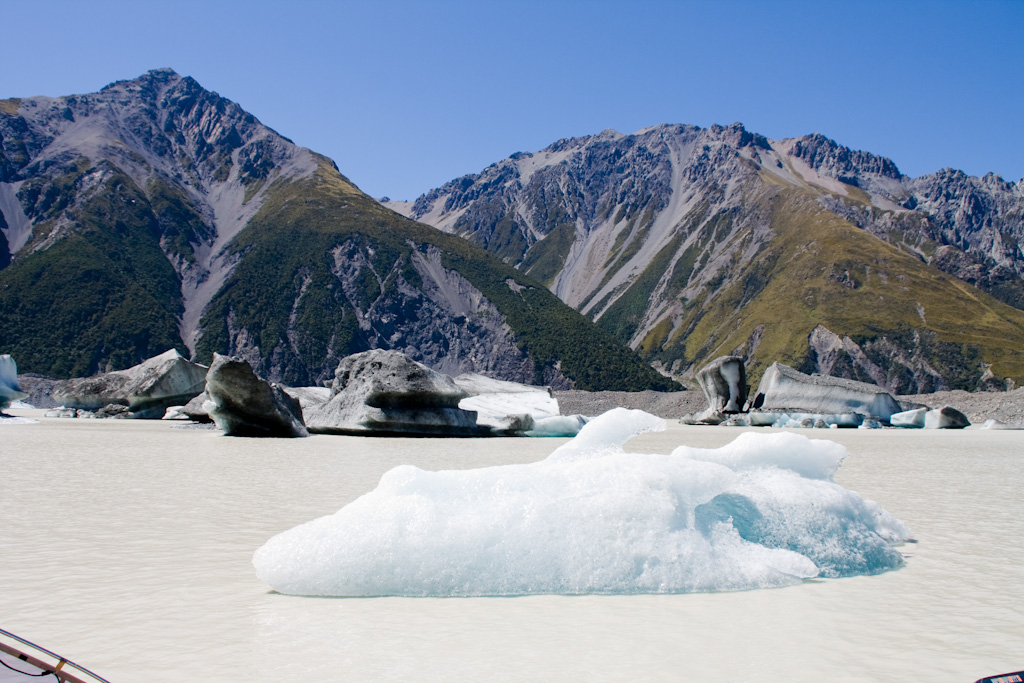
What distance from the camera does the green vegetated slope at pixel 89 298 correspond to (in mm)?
89000

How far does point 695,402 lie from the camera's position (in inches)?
2200

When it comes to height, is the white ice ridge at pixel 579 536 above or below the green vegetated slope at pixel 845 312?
below

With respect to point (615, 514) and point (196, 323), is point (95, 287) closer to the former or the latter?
point (196, 323)

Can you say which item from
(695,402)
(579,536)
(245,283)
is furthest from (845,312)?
(579,536)

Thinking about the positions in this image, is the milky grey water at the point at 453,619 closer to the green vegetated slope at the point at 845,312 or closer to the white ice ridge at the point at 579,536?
the white ice ridge at the point at 579,536

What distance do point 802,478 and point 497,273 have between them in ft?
389

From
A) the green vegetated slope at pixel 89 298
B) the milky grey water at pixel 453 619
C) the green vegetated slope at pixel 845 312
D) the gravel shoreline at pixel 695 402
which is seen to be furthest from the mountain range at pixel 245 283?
the milky grey water at pixel 453 619

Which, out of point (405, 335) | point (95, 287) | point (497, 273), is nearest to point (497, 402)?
point (405, 335)

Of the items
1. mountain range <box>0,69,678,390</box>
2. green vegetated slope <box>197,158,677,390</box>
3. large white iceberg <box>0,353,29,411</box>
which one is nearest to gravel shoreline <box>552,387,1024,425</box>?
large white iceberg <box>0,353,29,411</box>

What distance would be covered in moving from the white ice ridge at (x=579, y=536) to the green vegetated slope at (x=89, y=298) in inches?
3752

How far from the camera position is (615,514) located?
6.43 meters

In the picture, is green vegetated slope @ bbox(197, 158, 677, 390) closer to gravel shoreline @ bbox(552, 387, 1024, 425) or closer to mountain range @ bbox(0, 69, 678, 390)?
mountain range @ bbox(0, 69, 678, 390)

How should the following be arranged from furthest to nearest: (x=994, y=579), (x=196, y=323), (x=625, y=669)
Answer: (x=196, y=323)
(x=994, y=579)
(x=625, y=669)

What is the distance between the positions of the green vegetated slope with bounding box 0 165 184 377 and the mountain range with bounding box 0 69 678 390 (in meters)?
0.25
